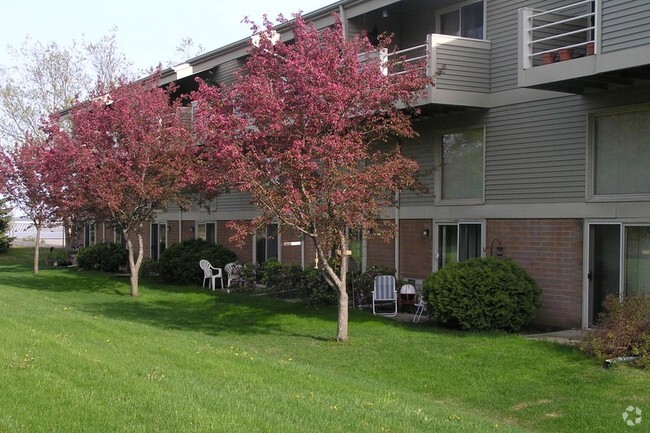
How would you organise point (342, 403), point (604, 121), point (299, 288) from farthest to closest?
point (299, 288)
point (604, 121)
point (342, 403)

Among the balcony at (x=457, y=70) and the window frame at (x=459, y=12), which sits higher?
the window frame at (x=459, y=12)

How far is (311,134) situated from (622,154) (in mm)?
5303

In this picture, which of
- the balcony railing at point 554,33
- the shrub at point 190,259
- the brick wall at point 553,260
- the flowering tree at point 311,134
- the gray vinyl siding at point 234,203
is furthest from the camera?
the gray vinyl siding at point 234,203

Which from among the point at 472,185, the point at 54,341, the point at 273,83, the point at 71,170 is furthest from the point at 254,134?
the point at 71,170

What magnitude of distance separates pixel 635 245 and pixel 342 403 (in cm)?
715

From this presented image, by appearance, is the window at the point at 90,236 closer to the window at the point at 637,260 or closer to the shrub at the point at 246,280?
the shrub at the point at 246,280

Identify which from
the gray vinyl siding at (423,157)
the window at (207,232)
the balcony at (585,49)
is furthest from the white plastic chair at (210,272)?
the balcony at (585,49)

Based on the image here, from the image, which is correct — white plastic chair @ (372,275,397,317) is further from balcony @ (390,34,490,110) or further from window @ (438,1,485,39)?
window @ (438,1,485,39)

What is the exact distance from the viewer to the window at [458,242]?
50.6 ft

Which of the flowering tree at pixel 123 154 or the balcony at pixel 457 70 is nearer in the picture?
the balcony at pixel 457 70

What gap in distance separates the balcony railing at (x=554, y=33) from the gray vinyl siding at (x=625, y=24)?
76 centimetres

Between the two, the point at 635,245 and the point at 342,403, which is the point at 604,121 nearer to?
the point at 635,245

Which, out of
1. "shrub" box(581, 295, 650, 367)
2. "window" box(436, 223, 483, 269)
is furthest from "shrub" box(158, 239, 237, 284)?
"shrub" box(581, 295, 650, 367)

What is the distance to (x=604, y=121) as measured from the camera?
12.9m
